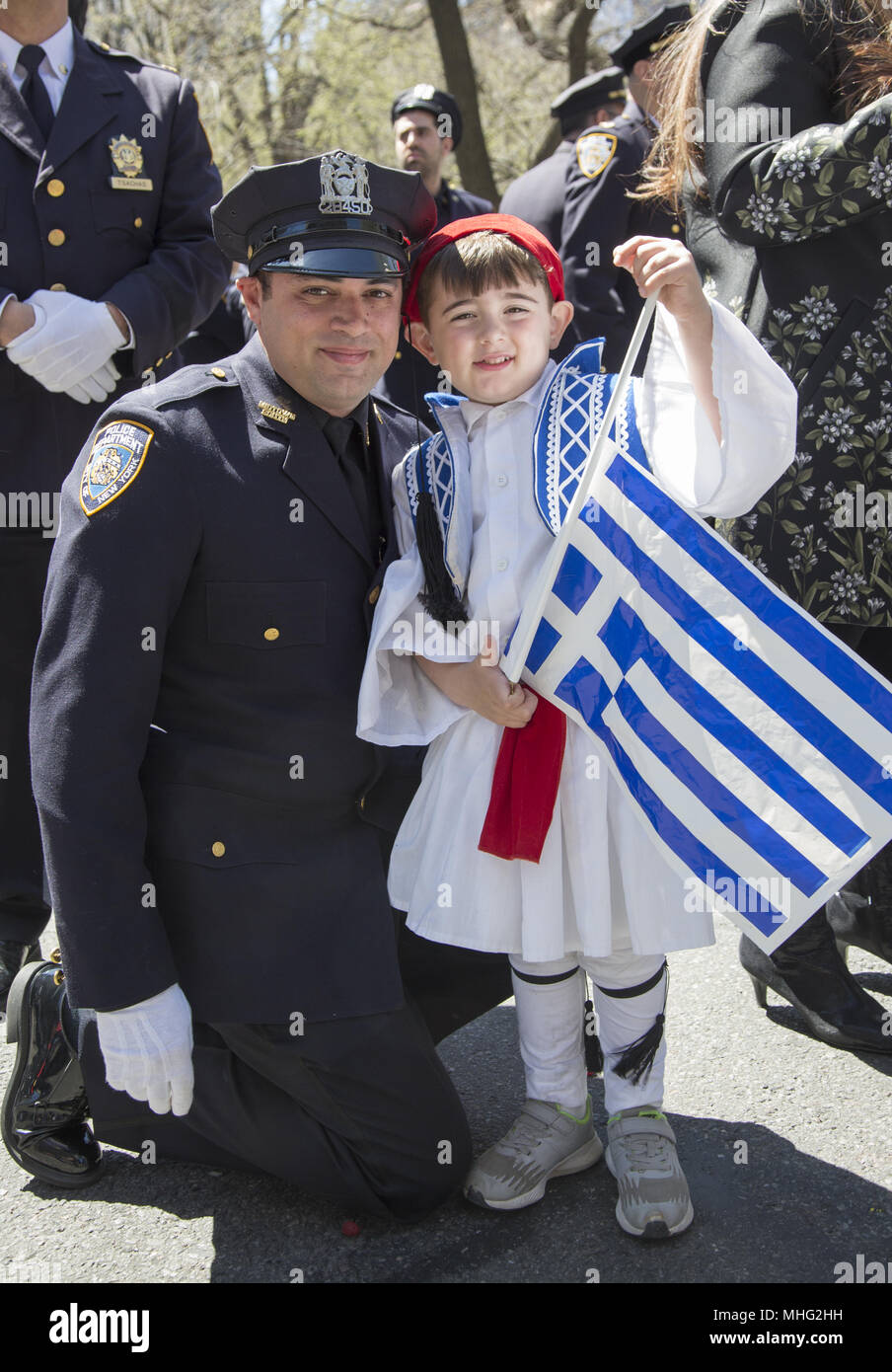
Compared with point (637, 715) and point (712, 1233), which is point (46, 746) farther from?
point (712, 1233)

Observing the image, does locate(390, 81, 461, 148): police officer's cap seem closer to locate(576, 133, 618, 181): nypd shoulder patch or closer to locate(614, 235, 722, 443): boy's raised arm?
locate(576, 133, 618, 181): nypd shoulder patch

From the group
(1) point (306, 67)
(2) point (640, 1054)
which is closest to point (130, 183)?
(2) point (640, 1054)

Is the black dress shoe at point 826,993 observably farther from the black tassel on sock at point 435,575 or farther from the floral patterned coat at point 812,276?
the black tassel on sock at point 435,575

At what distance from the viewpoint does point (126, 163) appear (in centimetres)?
318

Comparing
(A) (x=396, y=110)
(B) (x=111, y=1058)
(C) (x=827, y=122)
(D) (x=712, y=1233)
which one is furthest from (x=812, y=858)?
(A) (x=396, y=110)

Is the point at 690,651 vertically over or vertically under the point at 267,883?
over

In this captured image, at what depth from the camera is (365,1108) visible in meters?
2.35

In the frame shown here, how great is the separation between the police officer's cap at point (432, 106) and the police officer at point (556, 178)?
0.46m

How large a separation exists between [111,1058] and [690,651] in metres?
1.11

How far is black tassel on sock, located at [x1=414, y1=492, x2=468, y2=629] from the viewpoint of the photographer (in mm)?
2252

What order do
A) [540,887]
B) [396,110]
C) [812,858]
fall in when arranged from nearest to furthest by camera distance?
[812,858] → [540,887] → [396,110]

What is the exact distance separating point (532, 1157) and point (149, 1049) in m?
0.68

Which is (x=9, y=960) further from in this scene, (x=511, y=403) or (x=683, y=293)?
(x=683, y=293)

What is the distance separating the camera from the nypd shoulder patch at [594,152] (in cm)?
460
